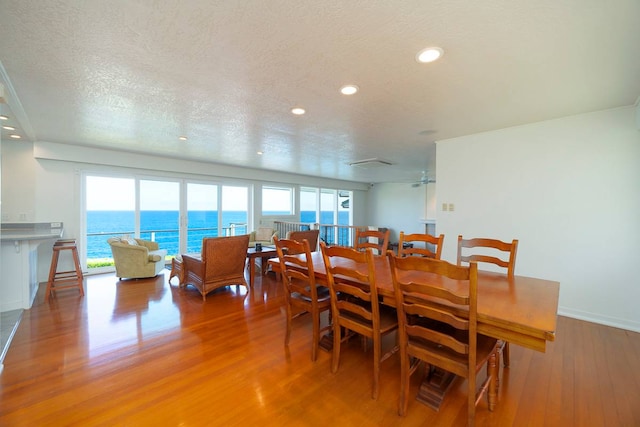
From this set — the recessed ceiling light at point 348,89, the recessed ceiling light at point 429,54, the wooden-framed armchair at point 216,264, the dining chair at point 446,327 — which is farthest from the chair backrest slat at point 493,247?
the wooden-framed armchair at point 216,264

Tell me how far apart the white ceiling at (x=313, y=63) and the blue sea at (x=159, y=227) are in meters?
2.04

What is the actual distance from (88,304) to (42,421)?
2.28 m

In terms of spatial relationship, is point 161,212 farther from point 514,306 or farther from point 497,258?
point 514,306

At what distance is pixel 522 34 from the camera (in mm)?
1602

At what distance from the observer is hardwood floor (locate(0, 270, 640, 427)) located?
5.22 feet

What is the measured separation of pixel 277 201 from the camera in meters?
7.76

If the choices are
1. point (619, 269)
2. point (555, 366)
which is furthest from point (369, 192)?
point (555, 366)

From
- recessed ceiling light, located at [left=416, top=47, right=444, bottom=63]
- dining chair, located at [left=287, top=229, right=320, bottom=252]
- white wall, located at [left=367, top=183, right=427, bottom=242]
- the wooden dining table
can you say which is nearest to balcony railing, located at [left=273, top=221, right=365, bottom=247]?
dining chair, located at [left=287, top=229, right=320, bottom=252]

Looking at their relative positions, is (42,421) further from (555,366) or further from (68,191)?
(68,191)

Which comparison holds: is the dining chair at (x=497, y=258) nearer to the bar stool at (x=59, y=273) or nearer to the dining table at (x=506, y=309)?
the dining table at (x=506, y=309)

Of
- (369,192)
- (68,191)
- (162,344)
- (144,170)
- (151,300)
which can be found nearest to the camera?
(162,344)

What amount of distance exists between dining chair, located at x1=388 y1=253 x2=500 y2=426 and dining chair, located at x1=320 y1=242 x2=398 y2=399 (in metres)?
0.18

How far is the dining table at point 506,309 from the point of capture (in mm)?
1205

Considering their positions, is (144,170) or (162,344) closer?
(162,344)
